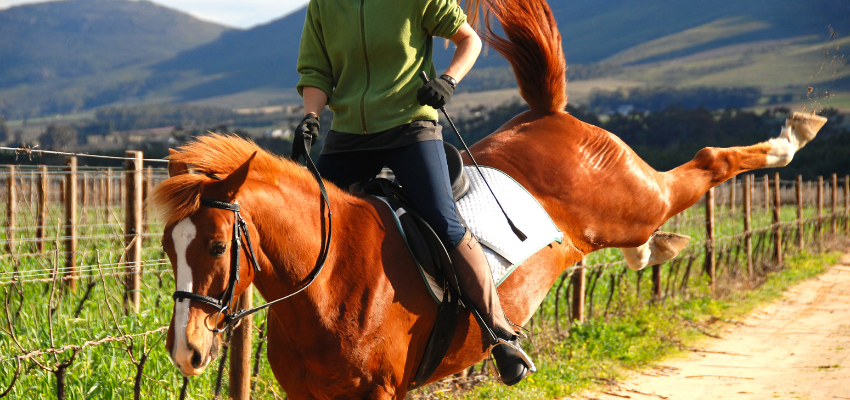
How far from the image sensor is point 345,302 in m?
2.85

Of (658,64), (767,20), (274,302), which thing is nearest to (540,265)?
(274,302)

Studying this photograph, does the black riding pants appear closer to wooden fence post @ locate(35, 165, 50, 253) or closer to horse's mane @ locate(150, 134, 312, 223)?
horse's mane @ locate(150, 134, 312, 223)

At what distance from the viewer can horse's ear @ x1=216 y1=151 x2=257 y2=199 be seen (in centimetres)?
243

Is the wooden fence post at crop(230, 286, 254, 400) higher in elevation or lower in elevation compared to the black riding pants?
lower

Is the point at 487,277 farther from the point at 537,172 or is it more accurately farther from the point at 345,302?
the point at 537,172

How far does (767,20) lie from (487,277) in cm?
18962

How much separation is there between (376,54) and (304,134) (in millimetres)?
549

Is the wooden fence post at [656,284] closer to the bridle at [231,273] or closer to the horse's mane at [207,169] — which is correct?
the horse's mane at [207,169]

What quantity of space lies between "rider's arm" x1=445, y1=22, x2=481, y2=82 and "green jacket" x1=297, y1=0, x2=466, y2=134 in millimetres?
63

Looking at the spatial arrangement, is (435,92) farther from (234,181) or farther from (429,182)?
(234,181)

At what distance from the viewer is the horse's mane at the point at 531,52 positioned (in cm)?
459

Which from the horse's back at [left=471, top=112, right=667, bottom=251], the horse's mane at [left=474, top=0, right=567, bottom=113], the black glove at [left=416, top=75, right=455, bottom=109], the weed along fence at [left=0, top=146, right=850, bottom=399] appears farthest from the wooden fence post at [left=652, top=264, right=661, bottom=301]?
the black glove at [left=416, top=75, right=455, bottom=109]

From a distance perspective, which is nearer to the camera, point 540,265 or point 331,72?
point 331,72

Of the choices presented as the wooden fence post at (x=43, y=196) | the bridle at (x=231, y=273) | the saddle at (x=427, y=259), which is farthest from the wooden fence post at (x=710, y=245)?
the bridle at (x=231, y=273)
